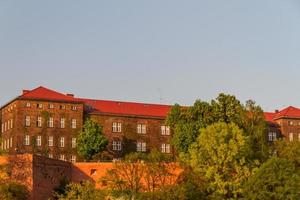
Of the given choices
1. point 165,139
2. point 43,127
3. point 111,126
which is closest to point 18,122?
point 43,127

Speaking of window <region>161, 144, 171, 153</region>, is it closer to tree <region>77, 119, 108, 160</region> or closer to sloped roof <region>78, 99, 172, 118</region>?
sloped roof <region>78, 99, 172, 118</region>

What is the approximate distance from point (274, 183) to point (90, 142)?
22716 mm

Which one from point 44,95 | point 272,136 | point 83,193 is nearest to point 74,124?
point 44,95

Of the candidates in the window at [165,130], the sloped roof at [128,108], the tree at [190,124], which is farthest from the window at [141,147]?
the tree at [190,124]

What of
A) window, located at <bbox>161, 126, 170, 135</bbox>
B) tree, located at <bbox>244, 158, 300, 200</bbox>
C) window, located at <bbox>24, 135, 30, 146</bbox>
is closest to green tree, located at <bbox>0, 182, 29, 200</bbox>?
tree, located at <bbox>244, 158, 300, 200</bbox>

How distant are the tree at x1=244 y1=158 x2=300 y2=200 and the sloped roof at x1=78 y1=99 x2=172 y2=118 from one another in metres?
26.0

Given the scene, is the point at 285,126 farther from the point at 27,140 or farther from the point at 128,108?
the point at 27,140

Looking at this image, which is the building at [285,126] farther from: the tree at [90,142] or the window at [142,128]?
the tree at [90,142]

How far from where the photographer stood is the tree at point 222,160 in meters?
63.3

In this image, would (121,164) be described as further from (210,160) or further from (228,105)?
(228,105)

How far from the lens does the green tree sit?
5962cm

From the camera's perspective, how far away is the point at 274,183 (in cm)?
5931

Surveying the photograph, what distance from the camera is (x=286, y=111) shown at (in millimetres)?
89000

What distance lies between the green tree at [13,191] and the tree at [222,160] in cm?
1213
